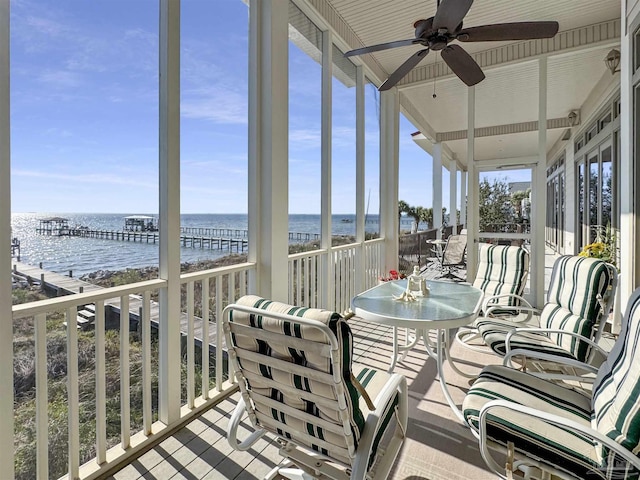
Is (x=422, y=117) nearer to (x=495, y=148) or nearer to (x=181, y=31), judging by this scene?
(x=495, y=148)

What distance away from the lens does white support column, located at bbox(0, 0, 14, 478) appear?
1.42 metres

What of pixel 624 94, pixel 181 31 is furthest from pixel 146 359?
pixel 624 94

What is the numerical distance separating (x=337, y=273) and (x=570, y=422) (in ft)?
10.1

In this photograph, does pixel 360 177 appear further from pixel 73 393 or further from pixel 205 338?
pixel 73 393

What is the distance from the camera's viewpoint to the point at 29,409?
156 centimetres

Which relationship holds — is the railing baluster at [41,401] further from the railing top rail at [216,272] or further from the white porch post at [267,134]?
the white porch post at [267,134]

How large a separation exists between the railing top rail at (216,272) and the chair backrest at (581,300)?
2.34 m

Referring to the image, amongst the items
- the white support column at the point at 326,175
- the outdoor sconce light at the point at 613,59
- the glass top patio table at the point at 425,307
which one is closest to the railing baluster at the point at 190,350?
the glass top patio table at the point at 425,307

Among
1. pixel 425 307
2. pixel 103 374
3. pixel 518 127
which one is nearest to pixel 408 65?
pixel 425 307

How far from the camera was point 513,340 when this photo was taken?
244 cm

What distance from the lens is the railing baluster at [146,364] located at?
2031 mm

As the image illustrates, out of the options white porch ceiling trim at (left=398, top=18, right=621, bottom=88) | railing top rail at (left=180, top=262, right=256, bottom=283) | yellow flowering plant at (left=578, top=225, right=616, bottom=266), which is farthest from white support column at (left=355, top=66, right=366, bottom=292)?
yellow flowering plant at (left=578, top=225, right=616, bottom=266)

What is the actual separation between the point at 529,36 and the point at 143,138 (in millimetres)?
2697

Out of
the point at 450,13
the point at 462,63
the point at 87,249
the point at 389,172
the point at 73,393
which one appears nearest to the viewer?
the point at 73,393
